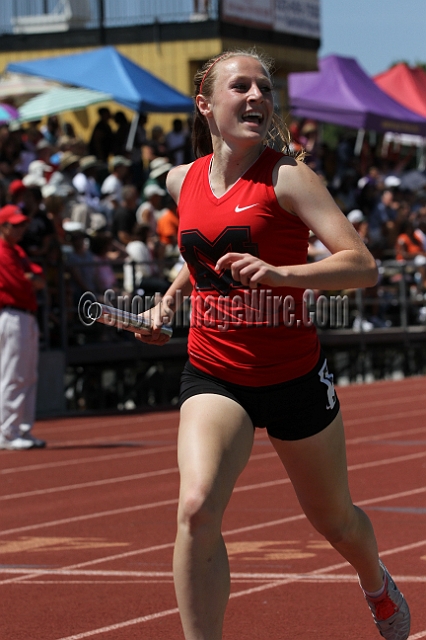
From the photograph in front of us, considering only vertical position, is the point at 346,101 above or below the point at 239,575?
below

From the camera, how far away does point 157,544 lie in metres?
6.95

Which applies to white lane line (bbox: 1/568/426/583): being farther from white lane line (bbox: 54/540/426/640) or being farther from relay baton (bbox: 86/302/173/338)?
relay baton (bbox: 86/302/173/338)

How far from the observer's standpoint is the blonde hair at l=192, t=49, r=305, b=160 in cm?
447

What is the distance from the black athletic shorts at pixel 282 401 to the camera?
4.24 m

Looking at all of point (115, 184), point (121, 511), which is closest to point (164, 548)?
point (121, 511)

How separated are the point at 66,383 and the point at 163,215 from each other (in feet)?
9.34

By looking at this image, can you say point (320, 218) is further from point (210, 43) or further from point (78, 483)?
point (210, 43)

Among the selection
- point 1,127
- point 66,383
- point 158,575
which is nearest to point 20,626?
point 158,575

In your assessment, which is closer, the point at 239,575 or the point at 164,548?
the point at 239,575

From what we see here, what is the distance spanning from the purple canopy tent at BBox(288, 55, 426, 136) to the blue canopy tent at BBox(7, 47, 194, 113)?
188 inches

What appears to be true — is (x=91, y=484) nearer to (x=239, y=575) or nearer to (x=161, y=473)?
(x=161, y=473)

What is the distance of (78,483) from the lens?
9.45 meters

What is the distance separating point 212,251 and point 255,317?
0.87ft

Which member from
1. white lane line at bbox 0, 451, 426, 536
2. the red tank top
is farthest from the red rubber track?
the red tank top
